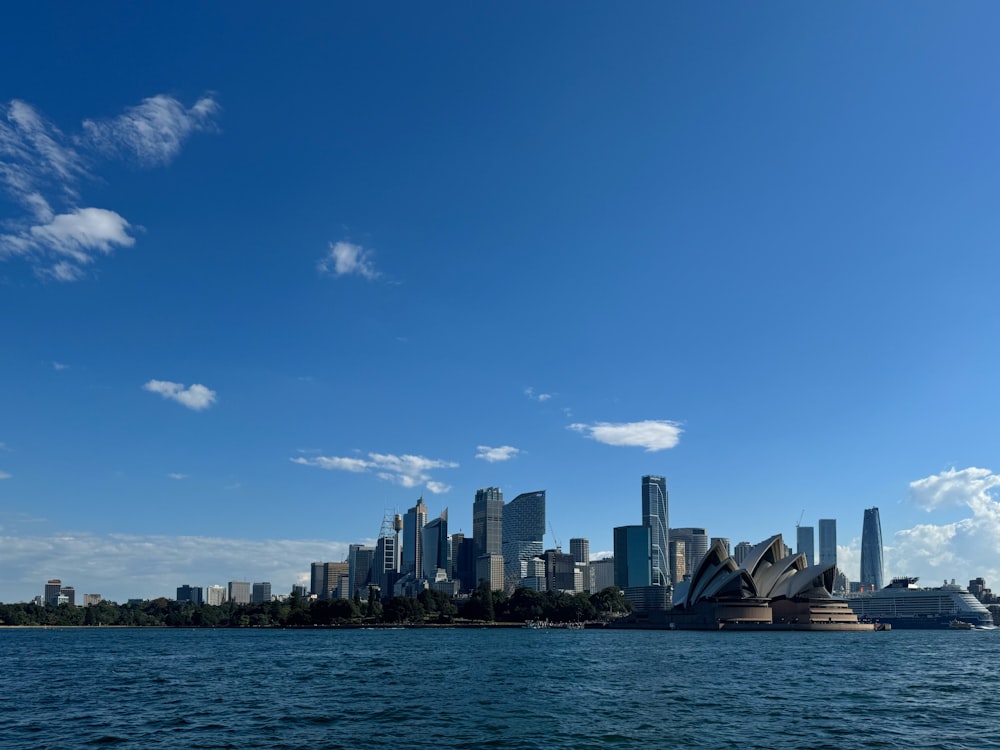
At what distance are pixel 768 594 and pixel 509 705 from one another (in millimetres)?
149439

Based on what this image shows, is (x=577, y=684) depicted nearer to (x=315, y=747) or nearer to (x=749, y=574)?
(x=315, y=747)

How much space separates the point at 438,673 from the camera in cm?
6581

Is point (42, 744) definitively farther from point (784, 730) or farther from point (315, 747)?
point (784, 730)

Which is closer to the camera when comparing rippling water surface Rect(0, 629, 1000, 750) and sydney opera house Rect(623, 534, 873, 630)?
rippling water surface Rect(0, 629, 1000, 750)

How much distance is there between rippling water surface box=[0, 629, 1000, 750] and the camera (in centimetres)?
3453

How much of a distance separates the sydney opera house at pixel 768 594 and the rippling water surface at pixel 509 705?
99.0m

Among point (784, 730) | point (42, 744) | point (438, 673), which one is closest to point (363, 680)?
point (438, 673)

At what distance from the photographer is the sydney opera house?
570 feet

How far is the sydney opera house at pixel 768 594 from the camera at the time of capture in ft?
570

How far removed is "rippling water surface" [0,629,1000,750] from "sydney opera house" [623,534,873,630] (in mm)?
99004

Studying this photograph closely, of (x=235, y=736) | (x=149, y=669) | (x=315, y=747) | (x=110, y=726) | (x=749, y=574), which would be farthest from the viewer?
(x=749, y=574)

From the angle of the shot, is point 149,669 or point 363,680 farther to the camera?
point 149,669

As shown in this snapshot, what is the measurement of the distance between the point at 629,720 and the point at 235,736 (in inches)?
693

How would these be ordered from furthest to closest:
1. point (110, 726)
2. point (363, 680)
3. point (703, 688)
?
1. point (363, 680)
2. point (703, 688)
3. point (110, 726)
